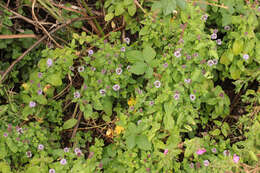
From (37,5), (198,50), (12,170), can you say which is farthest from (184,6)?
(12,170)

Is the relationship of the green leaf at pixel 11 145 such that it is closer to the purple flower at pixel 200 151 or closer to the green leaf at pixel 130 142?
the green leaf at pixel 130 142

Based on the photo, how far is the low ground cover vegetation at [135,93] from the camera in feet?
5.99

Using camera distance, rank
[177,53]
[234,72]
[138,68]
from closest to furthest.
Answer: [177,53] < [138,68] < [234,72]

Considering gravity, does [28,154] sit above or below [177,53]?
below

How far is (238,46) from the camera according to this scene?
1957 mm

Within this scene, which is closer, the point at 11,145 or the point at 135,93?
the point at 11,145

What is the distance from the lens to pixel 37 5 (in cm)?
231

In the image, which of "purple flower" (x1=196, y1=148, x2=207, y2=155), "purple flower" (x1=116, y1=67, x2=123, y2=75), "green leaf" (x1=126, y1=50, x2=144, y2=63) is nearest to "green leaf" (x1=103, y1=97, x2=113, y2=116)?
"purple flower" (x1=116, y1=67, x2=123, y2=75)

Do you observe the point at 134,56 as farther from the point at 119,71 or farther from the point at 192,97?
the point at 192,97

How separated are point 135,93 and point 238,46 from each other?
88 cm

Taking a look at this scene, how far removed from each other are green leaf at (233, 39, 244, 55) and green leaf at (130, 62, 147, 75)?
0.72 m

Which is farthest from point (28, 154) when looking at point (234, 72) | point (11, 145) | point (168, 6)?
point (234, 72)

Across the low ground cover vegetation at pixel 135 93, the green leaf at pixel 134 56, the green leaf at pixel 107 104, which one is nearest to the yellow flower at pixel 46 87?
the low ground cover vegetation at pixel 135 93

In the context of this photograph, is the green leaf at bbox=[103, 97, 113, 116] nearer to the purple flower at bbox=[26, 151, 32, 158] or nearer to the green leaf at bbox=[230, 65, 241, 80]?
the purple flower at bbox=[26, 151, 32, 158]
